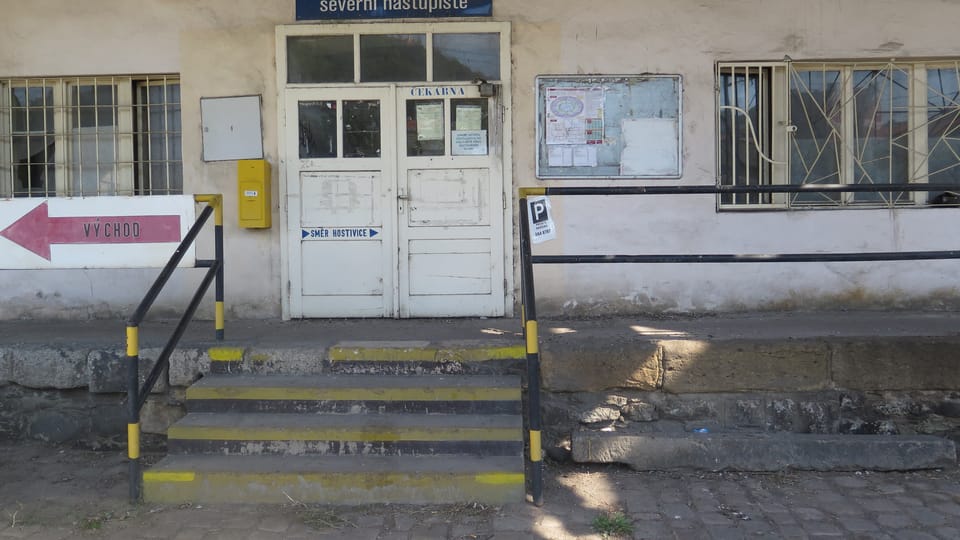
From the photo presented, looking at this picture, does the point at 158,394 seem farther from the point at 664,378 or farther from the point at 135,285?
the point at 664,378

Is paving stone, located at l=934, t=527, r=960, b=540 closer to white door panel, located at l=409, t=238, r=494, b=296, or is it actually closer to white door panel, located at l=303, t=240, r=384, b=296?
white door panel, located at l=409, t=238, r=494, b=296

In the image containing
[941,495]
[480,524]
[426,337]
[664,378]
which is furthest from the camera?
[426,337]

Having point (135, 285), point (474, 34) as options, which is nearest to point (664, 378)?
point (474, 34)

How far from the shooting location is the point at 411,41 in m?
6.16

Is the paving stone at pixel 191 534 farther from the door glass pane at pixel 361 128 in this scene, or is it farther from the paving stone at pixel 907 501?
the paving stone at pixel 907 501

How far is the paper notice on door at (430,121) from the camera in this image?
6.16m

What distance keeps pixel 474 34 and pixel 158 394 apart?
3743 mm

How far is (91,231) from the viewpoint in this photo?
5.70 meters

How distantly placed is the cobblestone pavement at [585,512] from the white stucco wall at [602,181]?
2.07 meters

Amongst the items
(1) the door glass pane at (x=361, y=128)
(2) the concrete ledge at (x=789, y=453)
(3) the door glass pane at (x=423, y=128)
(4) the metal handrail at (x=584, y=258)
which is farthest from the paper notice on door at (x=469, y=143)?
(2) the concrete ledge at (x=789, y=453)

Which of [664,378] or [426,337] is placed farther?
[426,337]

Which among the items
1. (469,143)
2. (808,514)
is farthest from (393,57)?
(808,514)

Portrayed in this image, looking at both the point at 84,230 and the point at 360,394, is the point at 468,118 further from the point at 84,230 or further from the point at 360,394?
the point at 84,230

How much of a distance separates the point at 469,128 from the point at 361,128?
92 centimetres
